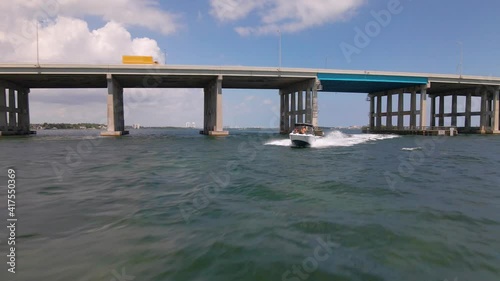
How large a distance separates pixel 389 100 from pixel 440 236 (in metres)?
90.6

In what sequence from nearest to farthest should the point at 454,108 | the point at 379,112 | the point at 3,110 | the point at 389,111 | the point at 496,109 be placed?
the point at 3,110
the point at 496,109
the point at 389,111
the point at 454,108
the point at 379,112

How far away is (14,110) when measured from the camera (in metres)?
64.6

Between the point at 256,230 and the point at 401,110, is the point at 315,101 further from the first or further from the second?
the point at 256,230

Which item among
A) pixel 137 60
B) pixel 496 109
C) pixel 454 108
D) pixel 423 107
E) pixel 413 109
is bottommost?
pixel 413 109

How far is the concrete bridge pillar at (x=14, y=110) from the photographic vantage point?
59.3 metres

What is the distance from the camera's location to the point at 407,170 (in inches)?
640

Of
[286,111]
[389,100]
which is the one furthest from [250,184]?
[389,100]

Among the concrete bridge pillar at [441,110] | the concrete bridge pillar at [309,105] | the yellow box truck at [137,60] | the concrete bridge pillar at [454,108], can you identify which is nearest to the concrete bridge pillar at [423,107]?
the concrete bridge pillar at [454,108]

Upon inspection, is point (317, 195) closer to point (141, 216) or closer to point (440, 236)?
point (440, 236)

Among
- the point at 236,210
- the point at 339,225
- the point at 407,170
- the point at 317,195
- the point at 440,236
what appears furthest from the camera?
the point at 407,170

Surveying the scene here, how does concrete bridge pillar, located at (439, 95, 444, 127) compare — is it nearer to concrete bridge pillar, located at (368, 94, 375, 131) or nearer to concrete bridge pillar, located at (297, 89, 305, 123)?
concrete bridge pillar, located at (368, 94, 375, 131)

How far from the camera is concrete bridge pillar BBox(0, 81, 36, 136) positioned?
195ft

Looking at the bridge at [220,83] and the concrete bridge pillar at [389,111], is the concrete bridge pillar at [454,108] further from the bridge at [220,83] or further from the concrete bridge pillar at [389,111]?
the concrete bridge pillar at [389,111]

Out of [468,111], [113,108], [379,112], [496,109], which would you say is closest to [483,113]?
[468,111]
